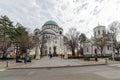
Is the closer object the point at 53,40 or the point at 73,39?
the point at 73,39

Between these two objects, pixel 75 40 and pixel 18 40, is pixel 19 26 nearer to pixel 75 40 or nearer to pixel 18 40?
pixel 18 40

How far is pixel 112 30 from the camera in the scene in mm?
61219

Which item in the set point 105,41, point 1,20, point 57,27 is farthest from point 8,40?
point 57,27

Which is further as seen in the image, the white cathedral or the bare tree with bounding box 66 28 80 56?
the white cathedral

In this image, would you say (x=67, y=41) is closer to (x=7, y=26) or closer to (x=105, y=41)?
(x=105, y=41)

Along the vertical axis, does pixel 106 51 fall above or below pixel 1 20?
below

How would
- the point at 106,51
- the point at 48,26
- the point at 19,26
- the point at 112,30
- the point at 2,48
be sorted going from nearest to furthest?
1. the point at 2,48
2. the point at 19,26
3. the point at 112,30
4. the point at 106,51
5. the point at 48,26

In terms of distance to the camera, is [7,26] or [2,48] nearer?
[2,48]

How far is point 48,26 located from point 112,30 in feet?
154

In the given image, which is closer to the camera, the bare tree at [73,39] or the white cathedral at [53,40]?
the bare tree at [73,39]

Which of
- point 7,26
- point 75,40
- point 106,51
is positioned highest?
point 7,26

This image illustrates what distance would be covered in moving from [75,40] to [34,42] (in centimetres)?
1819

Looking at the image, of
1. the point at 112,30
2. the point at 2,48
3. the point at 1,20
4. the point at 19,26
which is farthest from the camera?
the point at 112,30

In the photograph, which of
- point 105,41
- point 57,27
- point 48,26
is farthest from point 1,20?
point 57,27
